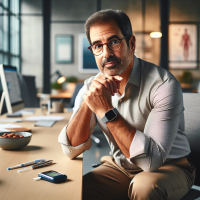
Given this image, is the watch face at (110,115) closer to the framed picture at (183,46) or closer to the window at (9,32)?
the window at (9,32)

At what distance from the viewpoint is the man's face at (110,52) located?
1213 millimetres

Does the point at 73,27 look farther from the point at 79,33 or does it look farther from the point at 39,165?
the point at 39,165

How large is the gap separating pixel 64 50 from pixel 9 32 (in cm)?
192

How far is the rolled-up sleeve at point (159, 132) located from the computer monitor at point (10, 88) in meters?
1.25

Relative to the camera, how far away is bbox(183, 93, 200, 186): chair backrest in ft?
4.40

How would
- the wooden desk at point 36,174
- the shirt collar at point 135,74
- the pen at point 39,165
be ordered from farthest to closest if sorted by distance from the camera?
the shirt collar at point 135,74 → the pen at point 39,165 → the wooden desk at point 36,174

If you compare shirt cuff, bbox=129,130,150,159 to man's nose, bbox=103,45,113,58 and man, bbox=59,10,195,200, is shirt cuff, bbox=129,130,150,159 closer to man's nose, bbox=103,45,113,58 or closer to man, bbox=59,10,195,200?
man, bbox=59,10,195,200

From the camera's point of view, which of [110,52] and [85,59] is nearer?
[110,52]

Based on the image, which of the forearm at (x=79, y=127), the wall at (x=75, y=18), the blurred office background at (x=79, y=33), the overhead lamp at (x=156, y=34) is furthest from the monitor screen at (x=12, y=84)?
the overhead lamp at (x=156, y=34)

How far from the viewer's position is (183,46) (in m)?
6.36

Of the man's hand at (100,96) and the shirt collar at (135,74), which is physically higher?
the shirt collar at (135,74)

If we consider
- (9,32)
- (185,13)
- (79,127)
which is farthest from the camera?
(185,13)

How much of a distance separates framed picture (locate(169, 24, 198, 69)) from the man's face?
5378 millimetres

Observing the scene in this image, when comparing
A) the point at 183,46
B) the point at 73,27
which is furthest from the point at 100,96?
the point at 73,27
